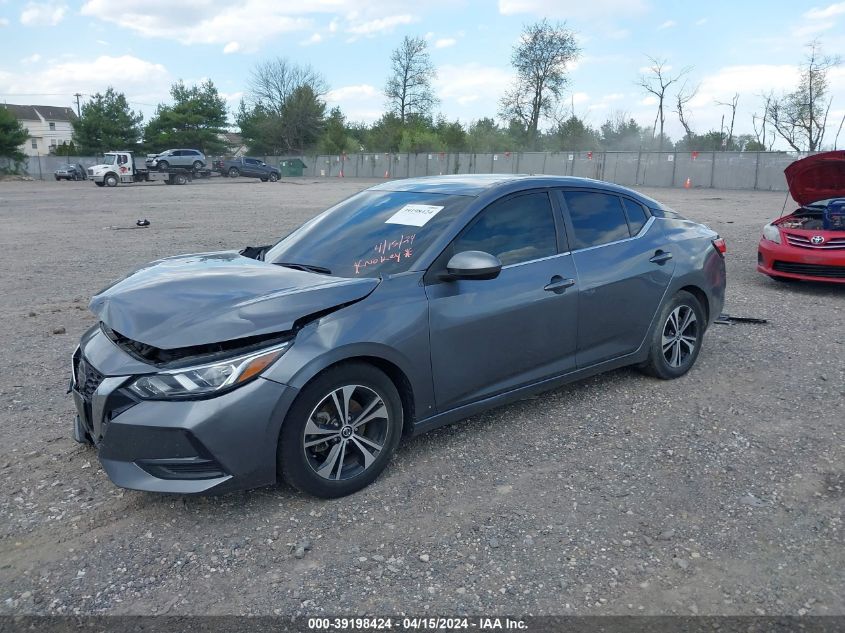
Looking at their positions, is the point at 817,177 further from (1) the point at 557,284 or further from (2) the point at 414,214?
(2) the point at 414,214

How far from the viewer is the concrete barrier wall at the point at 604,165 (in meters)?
36.9

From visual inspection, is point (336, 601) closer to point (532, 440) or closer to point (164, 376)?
point (164, 376)

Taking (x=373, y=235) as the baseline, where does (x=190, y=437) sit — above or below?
below

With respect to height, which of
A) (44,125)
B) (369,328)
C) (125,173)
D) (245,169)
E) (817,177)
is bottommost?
→ (369,328)

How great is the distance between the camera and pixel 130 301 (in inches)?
139

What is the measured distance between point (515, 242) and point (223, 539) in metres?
2.37

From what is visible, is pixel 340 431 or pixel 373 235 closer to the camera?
pixel 340 431

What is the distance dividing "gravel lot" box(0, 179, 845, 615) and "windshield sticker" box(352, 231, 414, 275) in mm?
1124

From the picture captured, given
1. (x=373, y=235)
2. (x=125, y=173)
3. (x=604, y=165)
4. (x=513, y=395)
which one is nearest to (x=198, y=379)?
(x=373, y=235)

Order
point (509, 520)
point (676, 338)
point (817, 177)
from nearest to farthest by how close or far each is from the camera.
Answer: point (509, 520), point (676, 338), point (817, 177)

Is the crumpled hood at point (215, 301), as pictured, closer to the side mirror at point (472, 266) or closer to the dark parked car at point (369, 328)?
the dark parked car at point (369, 328)

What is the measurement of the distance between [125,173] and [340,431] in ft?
139

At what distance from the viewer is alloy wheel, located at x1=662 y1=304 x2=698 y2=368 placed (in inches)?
204

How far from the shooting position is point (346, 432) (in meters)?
3.45
